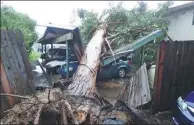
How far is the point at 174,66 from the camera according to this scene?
5.73m

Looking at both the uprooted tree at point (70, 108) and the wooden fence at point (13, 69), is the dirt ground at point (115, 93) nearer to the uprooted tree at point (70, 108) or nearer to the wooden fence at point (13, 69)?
the uprooted tree at point (70, 108)

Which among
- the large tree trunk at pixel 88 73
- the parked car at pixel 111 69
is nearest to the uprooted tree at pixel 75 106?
the large tree trunk at pixel 88 73

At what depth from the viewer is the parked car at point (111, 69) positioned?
985 cm

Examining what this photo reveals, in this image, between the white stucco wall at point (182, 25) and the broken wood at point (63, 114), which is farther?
the white stucco wall at point (182, 25)

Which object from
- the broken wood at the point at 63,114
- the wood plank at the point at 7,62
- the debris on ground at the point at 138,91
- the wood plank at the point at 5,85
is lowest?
the debris on ground at the point at 138,91

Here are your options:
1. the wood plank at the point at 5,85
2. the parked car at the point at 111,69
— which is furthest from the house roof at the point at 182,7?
the wood plank at the point at 5,85

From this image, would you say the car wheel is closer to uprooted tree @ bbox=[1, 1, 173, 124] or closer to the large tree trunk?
the large tree trunk

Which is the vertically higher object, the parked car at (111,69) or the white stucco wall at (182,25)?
the white stucco wall at (182,25)

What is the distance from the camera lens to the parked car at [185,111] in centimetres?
432

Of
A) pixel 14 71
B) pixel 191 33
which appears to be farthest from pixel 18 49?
pixel 191 33

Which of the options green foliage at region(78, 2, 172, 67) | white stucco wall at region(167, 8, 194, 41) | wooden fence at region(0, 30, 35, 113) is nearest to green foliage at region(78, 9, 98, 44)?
green foliage at region(78, 2, 172, 67)

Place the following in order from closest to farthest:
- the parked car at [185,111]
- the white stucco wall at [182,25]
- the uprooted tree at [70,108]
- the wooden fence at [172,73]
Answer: the uprooted tree at [70,108] < the parked car at [185,111] < the wooden fence at [172,73] < the white stucco wall at [182,25]

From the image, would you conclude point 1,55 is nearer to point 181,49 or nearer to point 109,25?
point 181,49

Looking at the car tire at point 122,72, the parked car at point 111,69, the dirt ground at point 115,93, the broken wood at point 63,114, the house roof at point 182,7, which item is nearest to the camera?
the broken wood at point 63,114
